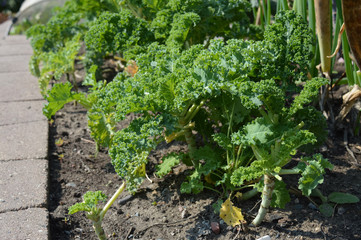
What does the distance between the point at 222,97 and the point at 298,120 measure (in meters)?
0.45

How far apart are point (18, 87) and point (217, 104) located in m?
2.97

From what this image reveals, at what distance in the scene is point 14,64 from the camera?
5438mm

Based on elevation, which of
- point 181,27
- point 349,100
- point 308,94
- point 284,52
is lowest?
point 349,100

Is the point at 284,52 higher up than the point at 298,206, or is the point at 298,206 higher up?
the point at 284,52

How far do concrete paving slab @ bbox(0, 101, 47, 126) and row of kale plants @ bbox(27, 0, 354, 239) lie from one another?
41.1 inches

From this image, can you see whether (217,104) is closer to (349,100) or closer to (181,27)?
(181,27)

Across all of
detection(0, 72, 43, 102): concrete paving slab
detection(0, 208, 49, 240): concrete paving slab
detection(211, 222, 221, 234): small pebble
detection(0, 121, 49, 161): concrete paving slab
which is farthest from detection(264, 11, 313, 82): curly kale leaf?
detection(0, 72, 43, 102): concrete paving slab

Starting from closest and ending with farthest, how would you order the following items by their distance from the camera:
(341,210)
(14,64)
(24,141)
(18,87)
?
(341,210)
(24,141)
(18,87)
(14,64)

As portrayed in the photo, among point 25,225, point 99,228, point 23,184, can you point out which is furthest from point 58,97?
point 99,228

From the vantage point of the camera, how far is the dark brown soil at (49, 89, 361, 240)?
227 centimetres

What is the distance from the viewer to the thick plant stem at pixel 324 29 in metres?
2.67

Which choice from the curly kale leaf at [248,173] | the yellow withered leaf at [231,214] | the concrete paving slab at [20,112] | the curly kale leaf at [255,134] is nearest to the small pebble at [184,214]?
the yellow withered leaf at [231,214]

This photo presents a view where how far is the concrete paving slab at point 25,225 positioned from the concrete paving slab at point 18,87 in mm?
2034

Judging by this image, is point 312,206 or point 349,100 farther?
point 349,100
